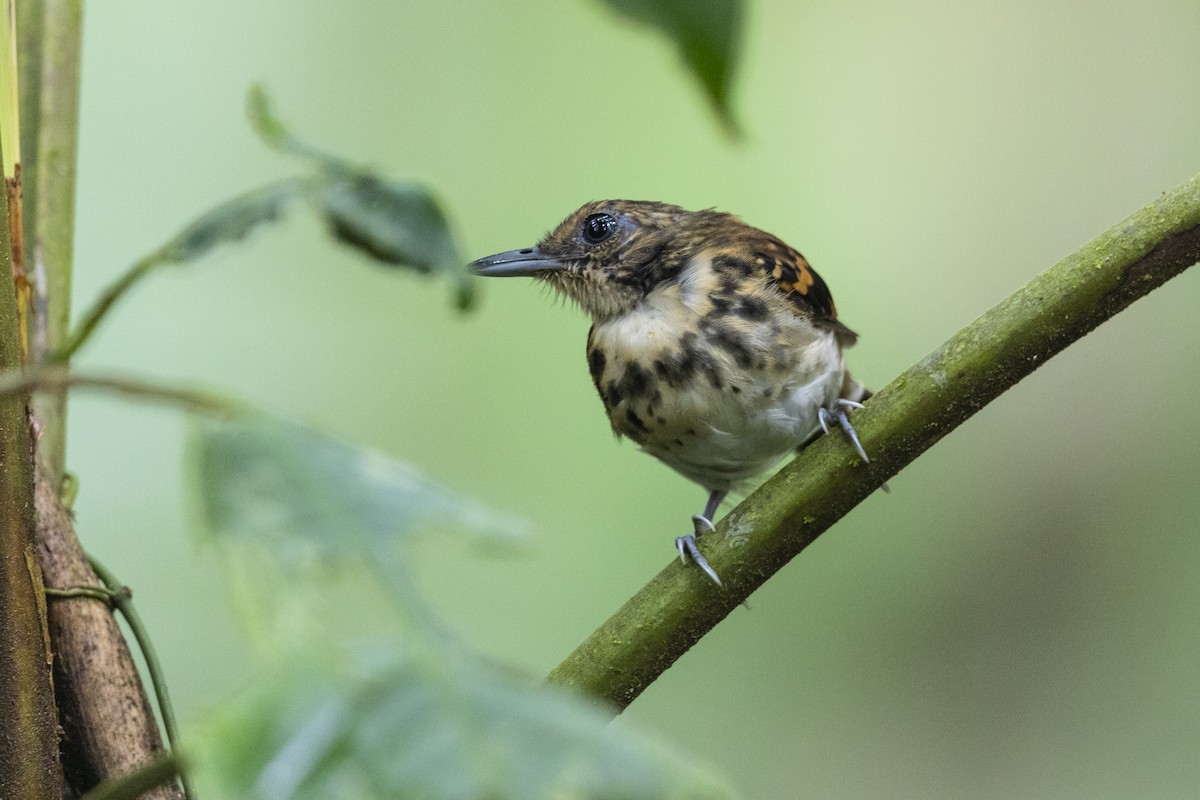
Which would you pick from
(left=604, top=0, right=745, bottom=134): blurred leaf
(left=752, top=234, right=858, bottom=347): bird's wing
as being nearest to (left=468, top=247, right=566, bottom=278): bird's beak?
(left=752, top=234, right=858, bottom=347): bird's wing

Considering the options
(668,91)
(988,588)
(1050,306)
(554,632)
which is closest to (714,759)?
(554,632)

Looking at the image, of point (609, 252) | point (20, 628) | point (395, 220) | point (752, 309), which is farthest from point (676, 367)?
point (20, 628)

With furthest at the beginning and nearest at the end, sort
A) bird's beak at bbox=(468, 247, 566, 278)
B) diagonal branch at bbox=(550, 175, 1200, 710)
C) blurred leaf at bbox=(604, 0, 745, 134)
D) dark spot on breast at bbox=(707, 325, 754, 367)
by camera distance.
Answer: bird's beak at bbox=(468, 247, 566, 278)
dark spot on breast at bbox=(707, 325, 754, 367)
diagonal branch at bbox=(550, 175, 1200, 710)
blurred leaf at bbox=(604, 0, 745, 134)

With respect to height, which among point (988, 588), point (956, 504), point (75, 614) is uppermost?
point (75, 614)

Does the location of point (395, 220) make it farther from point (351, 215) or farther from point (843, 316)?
point (843, 316)

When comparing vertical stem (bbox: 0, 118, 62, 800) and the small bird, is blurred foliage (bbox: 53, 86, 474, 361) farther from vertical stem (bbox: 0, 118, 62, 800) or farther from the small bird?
the small bird

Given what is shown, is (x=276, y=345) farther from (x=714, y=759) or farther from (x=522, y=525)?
(x=522, y=525)
